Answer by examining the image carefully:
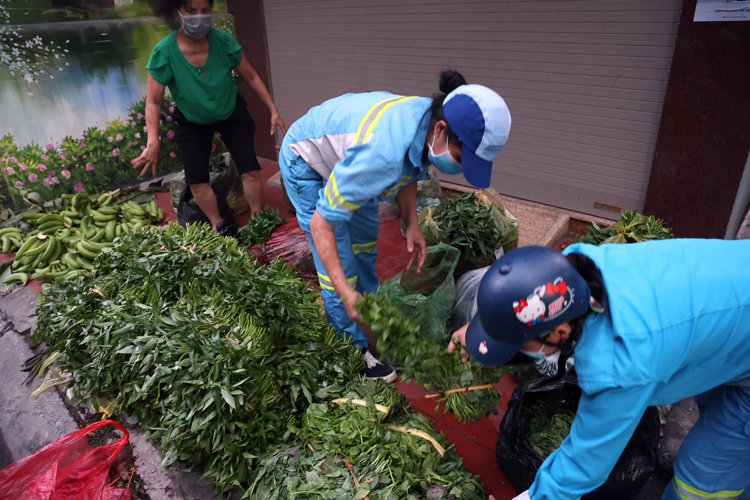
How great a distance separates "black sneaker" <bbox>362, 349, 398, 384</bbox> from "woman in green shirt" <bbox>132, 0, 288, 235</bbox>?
1.91m

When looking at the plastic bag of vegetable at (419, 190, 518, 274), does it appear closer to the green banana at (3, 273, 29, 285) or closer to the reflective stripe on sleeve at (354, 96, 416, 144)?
the reflective stripe on sleeve at (354, 96, 416, 144)

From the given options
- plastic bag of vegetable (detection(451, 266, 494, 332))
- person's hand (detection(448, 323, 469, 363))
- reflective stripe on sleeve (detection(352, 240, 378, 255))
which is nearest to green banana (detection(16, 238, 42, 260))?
reflective stripe on sleeve (detection(352, 240, 378, 255))

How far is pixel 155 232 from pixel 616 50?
3669 mm

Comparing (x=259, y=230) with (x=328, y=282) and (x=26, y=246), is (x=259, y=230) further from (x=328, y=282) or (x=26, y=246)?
(x=26, y=246)

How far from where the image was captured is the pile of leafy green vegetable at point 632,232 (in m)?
2.99

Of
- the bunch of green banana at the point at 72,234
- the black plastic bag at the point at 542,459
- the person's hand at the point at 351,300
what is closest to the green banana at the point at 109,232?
the bunch of green banana at the point at 72,234

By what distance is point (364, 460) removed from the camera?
188cm

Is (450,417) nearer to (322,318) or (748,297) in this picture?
(322,318)

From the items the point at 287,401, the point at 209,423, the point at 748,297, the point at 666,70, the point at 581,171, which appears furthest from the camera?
the point at 581,171

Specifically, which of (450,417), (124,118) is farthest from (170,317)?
(124,118)

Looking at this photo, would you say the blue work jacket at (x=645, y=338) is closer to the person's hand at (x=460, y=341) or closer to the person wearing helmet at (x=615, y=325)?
the person wearing helmet at (x=615, y=325)

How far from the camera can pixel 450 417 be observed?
2.57 metres

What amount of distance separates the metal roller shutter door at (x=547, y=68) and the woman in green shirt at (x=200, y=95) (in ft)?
5.19

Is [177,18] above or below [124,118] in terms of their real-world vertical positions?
above
